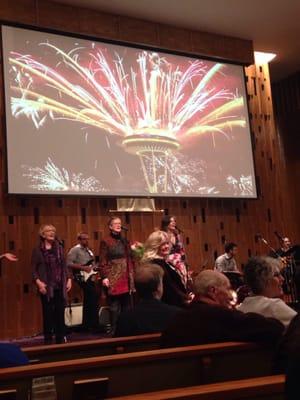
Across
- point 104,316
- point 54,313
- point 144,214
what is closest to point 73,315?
point 104,316

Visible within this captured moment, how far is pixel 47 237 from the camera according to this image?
221 inches

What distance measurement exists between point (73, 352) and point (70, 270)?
153 inches

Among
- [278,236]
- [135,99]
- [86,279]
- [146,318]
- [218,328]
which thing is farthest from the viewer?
[278,236]

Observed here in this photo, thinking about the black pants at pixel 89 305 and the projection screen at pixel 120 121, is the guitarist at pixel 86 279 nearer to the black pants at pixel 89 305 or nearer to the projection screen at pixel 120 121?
the black pants at pixel 89 305

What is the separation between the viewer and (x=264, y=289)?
258 cm

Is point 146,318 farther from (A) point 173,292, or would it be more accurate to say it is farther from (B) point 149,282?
(A) point 173,292

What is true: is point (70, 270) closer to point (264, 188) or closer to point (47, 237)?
point (47, 237)

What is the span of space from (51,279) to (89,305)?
92 cm

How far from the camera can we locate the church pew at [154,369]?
176cm

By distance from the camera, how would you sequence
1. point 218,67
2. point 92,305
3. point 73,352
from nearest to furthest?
1. point 73,352
2. point 92,305
3. point 218,67

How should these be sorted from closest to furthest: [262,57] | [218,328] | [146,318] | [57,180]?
[218,328]
[146,318]
[57,180]
[262,57]

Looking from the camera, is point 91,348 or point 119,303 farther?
point 119,303

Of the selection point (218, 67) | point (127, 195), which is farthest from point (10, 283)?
point (218, 67)

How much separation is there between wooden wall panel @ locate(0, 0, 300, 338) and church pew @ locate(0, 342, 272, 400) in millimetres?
4827
